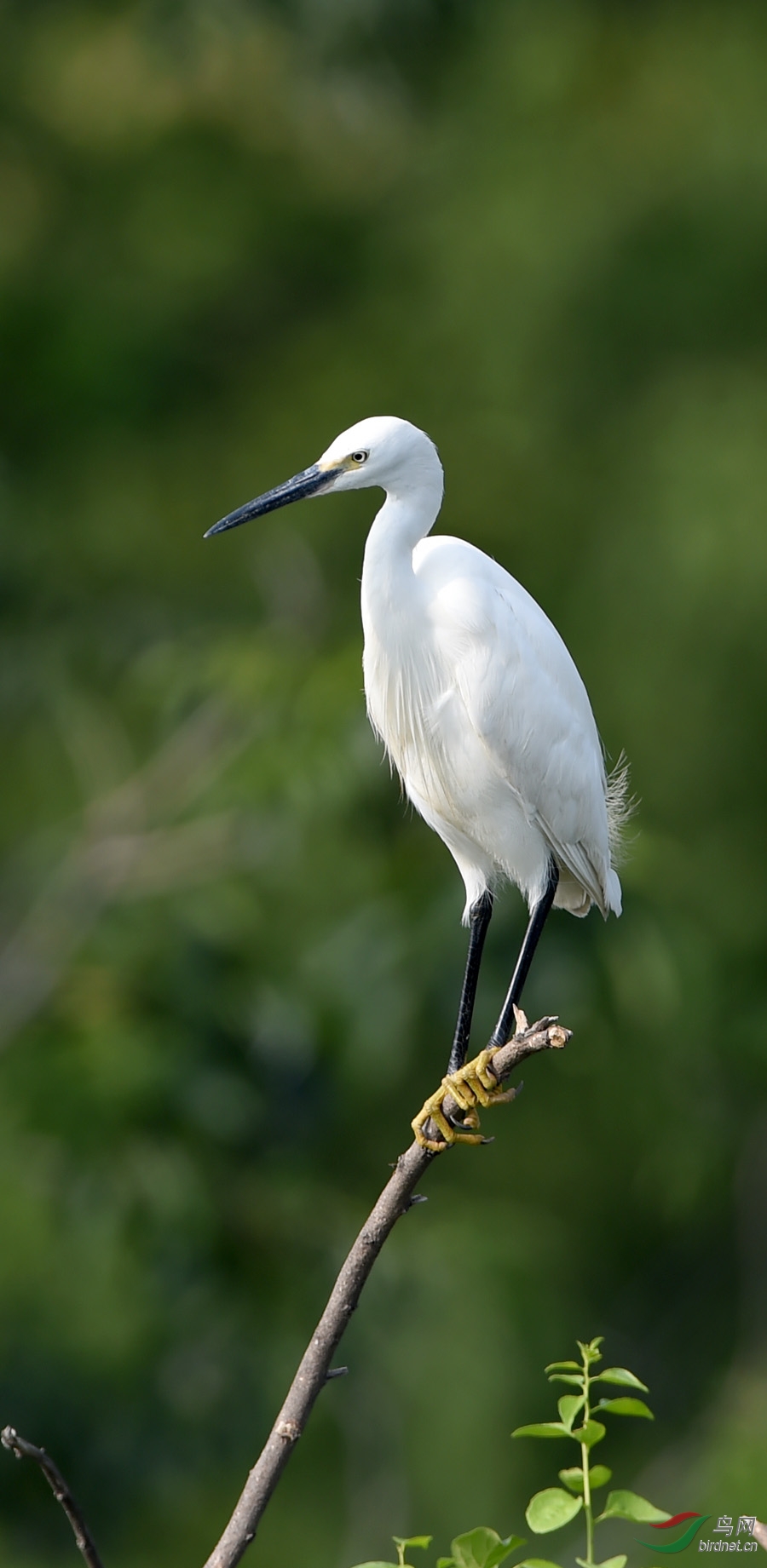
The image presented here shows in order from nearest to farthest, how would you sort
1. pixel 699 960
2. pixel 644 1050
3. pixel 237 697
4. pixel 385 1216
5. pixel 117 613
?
pixel 385 1216 < pixel 699 960 < pixel 237 697 < pixel 644 1050 < pixel 117 613

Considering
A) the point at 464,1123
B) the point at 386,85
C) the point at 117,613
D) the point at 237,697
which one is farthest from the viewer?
the point at 386,85

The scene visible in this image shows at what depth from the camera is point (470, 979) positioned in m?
2.23

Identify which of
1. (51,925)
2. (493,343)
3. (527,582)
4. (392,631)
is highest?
(493,343)

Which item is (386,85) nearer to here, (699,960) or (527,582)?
(527,582)

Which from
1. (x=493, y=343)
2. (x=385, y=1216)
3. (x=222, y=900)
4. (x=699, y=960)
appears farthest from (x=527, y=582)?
(x=385, y=1216)

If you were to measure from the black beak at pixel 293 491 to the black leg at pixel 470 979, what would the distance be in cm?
66

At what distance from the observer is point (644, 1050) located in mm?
6570

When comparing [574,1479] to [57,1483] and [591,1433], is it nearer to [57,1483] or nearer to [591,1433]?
[591,1433]

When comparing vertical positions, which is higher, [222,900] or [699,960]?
[222,900]

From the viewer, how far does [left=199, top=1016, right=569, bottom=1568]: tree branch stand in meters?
1.47

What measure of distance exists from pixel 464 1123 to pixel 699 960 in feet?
9.68

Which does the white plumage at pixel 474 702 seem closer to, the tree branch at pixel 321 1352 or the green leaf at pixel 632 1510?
the tree branch at pixel 321 1352

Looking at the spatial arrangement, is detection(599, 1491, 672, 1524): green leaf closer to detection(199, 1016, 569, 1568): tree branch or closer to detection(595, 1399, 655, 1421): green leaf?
detection(595, 1399, 655, 1421): green leaf

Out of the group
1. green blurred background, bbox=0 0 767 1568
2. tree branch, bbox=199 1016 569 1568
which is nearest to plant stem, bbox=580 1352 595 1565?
tree branch, bbox=199 1016 569 1568
